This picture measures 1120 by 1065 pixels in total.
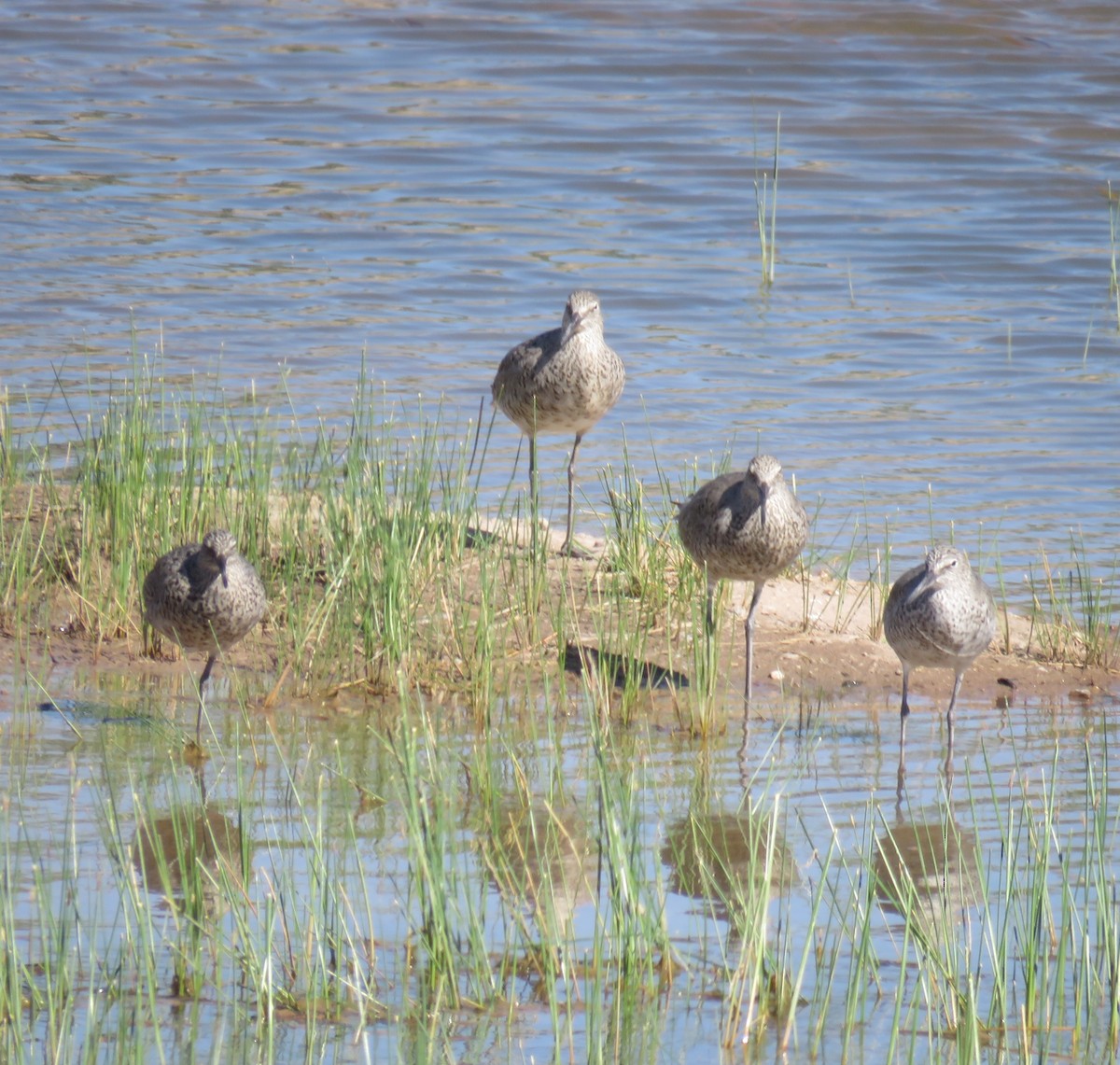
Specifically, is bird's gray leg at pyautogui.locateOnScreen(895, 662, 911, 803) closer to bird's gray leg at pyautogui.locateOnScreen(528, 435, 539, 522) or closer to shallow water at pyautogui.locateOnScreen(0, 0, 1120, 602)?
bird's gray leg at pyautogui.locateOnScreen(528, 435, 539, 522)

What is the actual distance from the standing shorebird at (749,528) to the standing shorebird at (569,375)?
71.2 inches

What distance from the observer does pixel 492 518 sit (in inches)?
402

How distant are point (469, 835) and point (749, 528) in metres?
2.77

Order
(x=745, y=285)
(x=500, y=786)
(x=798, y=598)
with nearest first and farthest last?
(x=500, y=786), (x=798, y=598), (x=745, y=285)

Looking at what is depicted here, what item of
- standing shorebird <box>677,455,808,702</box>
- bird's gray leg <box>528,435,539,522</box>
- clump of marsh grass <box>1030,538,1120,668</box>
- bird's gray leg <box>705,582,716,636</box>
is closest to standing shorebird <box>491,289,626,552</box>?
bird's gray leg <box>528,435,539,522</box>

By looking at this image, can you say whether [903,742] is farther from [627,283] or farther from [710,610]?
[627,283]

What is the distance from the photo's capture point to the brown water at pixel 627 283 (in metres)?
6.03

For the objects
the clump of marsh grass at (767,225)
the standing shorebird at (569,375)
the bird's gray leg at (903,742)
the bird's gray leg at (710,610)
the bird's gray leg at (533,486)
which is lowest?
the bird's gray leg at (903,742)

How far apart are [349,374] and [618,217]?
19.5 ft

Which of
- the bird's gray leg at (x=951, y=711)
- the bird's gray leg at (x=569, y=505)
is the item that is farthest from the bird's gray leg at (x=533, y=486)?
the bird's gray leg at (x=951, y=711)

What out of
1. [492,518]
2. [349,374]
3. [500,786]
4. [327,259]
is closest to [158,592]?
[500,786]

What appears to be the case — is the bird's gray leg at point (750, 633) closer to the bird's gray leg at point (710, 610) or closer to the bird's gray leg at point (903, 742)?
the bird's gray leg at point (710, 610)

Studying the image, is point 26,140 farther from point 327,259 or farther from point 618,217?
point 618,217

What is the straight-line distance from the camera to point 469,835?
5637mm
